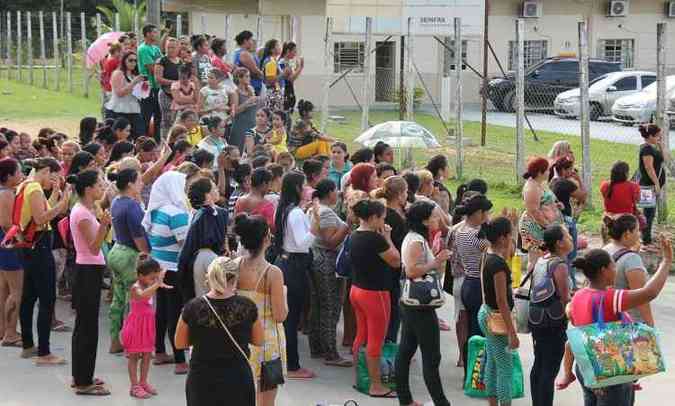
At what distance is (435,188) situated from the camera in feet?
38.4

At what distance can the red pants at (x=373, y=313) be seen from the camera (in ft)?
31.9

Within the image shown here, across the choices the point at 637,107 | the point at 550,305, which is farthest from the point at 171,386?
the point at 637,107

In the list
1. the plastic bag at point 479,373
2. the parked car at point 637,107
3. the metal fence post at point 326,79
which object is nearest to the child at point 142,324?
the plastic bag at point 479,373

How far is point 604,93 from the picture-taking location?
103 ft

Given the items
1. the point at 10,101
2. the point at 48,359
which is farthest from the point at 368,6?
the point at 48,359

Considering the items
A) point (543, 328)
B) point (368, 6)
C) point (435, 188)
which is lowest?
point (543, 328)

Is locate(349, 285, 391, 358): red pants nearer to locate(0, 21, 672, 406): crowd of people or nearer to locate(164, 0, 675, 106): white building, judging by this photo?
locate(0, 21, 672, 406): crowd of people

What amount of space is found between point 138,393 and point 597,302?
3.91 metres

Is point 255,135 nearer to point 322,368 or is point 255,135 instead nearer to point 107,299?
point 107,299

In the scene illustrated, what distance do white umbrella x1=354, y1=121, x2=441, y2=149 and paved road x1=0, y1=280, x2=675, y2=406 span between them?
5.24 metres

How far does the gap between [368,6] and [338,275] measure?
1467 centimetres

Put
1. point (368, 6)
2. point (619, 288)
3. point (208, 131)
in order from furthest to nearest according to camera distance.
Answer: point (368, 6)
point (208, 131)
point (619, 288)

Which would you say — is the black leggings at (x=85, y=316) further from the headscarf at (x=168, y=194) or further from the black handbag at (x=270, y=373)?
A: the black handbag at (x=270, y=373)

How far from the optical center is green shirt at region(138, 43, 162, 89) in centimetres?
1691
